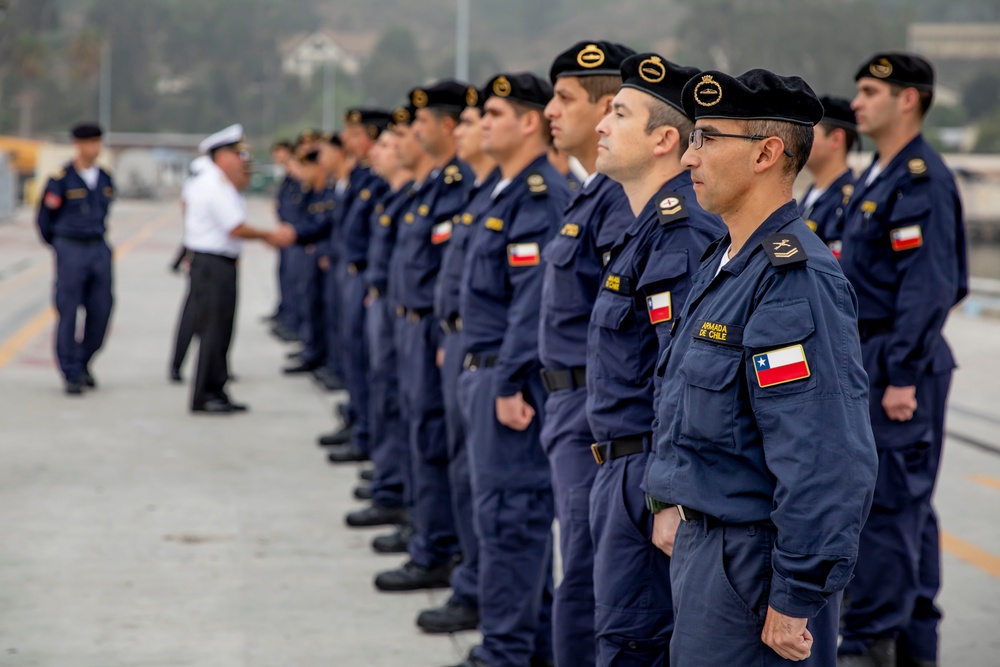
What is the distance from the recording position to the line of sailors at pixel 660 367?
2.61 m

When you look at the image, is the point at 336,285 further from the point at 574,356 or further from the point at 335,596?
the point at 574,356

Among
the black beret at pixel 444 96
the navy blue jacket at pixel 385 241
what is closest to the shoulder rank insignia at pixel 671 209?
the black beret at pixel 444 96

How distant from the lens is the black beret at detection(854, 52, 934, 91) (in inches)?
191

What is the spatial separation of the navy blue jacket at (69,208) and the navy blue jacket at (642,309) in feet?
25.3

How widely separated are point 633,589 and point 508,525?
1.28m

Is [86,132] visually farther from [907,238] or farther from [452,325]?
[907,238]

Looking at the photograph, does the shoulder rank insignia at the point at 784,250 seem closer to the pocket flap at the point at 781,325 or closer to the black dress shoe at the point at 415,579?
the pocket flap at the point at 781,325

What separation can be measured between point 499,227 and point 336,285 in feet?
19.7

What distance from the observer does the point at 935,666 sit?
468cm

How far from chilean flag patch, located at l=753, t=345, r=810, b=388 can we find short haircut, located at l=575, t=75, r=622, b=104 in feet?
5.76

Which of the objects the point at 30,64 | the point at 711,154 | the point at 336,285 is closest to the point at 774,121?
the point at 711,154

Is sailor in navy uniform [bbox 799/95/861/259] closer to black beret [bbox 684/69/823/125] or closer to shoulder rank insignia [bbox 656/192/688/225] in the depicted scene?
shoulder rank insignia [bbox 656/192/688/225]

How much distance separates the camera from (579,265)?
3.82 metres

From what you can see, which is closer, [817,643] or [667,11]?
[817,643]
